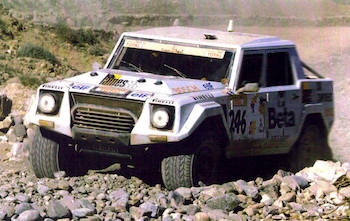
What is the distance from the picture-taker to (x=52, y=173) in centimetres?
927

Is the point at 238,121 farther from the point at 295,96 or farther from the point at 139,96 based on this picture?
the point at 139,96

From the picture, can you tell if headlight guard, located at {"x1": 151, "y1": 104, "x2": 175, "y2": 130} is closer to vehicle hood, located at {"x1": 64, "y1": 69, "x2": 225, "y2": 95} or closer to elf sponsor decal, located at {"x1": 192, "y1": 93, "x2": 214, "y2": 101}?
vehicle hood, located at {"x1": 64, "y1": 69, "x2": 225, "y2": 95}

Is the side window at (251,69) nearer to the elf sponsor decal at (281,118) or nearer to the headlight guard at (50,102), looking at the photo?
the elf sponsor decal at (281,118)

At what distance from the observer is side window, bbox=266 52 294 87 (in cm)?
1031

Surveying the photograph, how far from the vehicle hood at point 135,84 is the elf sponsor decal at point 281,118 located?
0.88m

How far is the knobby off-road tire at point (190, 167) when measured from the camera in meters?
8.77

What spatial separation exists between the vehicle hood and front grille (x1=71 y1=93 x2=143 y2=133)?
96 mm

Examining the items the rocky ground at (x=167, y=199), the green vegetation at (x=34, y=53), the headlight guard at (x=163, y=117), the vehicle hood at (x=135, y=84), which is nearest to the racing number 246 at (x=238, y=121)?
the vehicle hood at (x=135, y=84)

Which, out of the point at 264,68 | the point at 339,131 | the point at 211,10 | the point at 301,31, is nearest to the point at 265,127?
the point at 264,68

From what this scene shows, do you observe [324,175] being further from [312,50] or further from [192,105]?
[312,50]

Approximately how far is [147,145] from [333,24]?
100ft

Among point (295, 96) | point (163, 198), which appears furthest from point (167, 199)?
point (295, 96)

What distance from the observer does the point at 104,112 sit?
29.0ft

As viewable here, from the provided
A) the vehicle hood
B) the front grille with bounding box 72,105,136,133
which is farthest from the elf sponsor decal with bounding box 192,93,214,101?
the front grille with bounding box 72,105,136,133
